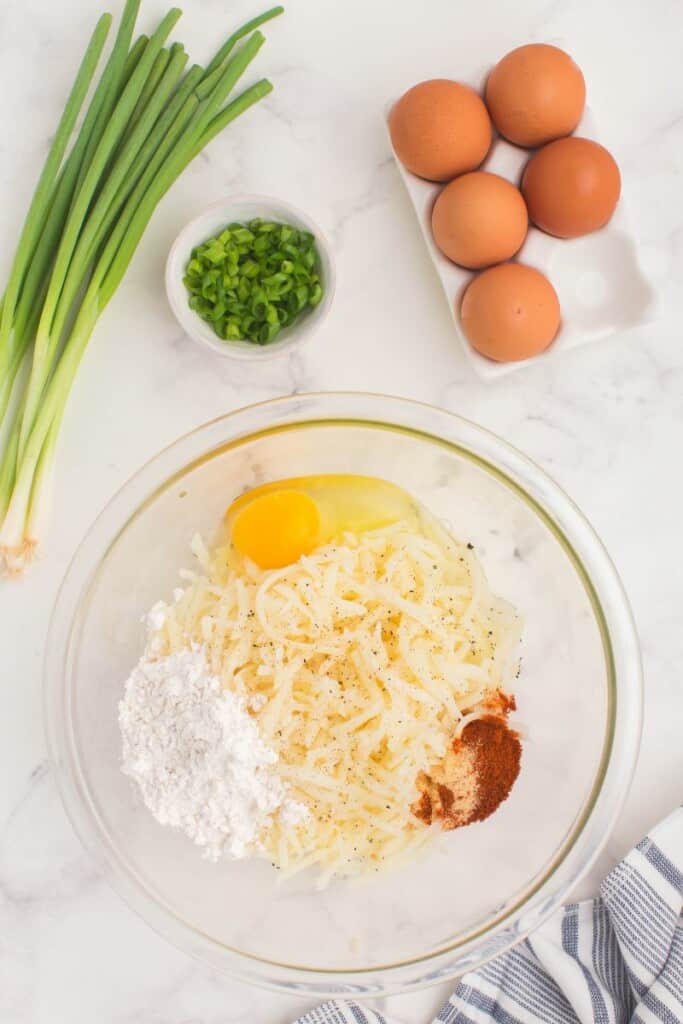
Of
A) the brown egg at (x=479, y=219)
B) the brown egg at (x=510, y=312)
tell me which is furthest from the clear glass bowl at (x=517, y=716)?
the brown egg at (x=479, y=219)

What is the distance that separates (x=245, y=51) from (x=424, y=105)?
378 millimetres

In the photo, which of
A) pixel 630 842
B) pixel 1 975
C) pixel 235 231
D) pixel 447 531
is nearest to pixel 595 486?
pixel 447 531

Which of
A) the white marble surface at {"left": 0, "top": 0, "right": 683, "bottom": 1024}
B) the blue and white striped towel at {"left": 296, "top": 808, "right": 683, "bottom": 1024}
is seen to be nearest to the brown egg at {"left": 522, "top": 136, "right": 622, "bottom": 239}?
the white marble surface at {"left": 0, "top": 0, "right": 683, "bottom": 1024}

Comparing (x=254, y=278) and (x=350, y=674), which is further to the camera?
(x=254, y=278)

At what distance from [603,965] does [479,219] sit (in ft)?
4.75

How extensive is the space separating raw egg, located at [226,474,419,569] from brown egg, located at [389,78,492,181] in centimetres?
59

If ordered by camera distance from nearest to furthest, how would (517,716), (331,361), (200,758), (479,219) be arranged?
(200,758) < (479,219) < (517,716) < (331,361)

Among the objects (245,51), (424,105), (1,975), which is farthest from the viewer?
(1,975)

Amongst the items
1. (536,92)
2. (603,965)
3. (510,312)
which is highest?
(536,92)

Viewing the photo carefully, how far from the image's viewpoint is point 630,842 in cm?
193

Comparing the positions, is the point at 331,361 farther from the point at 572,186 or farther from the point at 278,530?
the point at 572,186

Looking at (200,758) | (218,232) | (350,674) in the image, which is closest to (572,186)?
(218,232)

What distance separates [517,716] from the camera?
1.81 metres

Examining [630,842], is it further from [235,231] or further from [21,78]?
[21,78]
